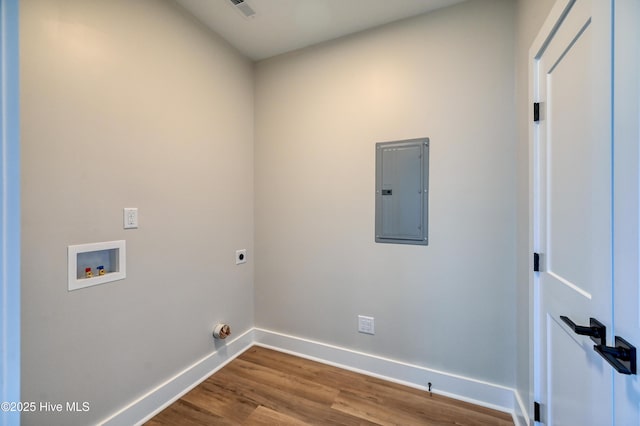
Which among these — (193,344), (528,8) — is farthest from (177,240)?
(528,8)

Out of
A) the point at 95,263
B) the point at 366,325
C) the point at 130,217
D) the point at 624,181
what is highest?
the point at 624,181

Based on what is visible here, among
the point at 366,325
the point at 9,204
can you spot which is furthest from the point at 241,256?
the point at 9,204

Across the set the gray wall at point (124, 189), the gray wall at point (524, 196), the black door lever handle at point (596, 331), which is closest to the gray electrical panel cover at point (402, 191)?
the gray wall at point (524, 196)

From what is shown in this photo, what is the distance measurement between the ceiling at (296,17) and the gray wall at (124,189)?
0.16 meters

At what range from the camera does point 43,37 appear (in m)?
1.21

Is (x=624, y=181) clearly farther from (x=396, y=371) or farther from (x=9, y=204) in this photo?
(x=396, y=371)

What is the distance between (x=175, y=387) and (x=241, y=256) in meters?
1.05

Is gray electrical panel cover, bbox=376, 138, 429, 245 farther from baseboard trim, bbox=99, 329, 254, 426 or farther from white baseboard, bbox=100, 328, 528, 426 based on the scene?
baseboard trim, bbox=99, 329, 254, 426

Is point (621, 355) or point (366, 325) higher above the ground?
point (621, 355)

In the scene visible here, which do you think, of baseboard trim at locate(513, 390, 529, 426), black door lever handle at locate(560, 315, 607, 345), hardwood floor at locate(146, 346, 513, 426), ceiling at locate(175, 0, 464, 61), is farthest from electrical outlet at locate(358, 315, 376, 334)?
ceiling at locate(175, 0, 464, 61)

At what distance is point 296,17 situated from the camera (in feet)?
6.27

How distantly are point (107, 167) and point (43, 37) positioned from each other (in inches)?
24.7

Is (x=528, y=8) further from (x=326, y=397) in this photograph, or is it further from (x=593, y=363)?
(x=326, y=397)

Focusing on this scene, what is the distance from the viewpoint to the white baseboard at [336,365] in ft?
5.25
